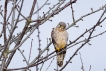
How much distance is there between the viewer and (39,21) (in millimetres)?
2047

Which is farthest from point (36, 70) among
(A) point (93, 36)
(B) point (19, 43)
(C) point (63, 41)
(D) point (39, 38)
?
(B) point (19, 43)

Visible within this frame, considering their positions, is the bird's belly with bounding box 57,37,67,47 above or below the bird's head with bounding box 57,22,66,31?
below

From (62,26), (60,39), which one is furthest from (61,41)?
(62,26)

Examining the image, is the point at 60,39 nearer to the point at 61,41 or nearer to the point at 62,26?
the point at 61,41

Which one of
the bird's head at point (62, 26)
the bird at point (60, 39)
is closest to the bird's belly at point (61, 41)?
the bird at point (60, 39)

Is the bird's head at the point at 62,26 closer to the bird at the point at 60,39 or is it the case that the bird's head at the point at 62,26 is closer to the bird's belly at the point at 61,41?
the bird at the point at 60,39

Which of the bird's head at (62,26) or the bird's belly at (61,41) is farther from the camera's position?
the bird's head at (62,26)

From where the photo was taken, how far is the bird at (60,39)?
4.39 meters

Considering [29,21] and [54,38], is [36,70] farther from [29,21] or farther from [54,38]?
[29,21]

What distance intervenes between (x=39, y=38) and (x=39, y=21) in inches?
85.9

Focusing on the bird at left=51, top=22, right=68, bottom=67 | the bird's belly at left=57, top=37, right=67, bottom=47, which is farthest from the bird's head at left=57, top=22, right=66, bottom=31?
the bird's belly at left=57, top=37, right=67, bottom=47

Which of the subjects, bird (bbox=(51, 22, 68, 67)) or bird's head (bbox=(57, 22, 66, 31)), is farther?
bird's head (bbox=(57, 22, 66, 31))

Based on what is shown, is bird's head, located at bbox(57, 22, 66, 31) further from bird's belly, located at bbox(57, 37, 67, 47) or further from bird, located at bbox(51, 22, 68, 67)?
bird's belly, located at bbox(57, 37, 67, 47)

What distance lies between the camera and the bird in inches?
173
